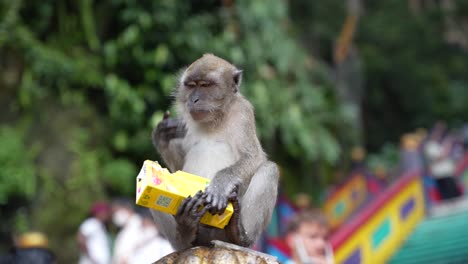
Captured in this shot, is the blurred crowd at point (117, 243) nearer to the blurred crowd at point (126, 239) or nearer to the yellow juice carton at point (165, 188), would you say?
the blurred crowd at point (126, 239)

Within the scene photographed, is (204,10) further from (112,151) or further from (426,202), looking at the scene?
(426,202)

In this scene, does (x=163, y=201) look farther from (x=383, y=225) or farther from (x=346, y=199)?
(x=346, y=199)

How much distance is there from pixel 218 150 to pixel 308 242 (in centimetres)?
180

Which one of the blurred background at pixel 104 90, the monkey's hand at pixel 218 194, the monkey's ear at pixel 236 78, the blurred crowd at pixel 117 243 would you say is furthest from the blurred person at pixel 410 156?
the monkey's hand at pixel 218 194

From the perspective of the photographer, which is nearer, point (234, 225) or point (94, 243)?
point (234, 225)

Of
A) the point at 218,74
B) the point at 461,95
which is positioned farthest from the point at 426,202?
the point at 461,95

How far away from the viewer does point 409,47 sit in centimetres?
2752

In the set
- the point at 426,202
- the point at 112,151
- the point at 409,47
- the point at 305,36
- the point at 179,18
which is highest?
the point at 409,47

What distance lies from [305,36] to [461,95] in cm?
898

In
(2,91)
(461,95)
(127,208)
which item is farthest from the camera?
(461,95)

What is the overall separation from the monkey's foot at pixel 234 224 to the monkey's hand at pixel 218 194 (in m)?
0.03

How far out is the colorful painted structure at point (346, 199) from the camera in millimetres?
13734

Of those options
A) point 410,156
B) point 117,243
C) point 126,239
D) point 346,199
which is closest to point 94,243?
point 117,243

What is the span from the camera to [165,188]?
3.03 m
